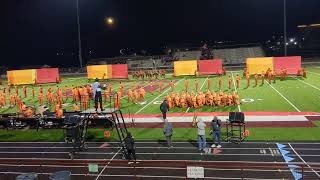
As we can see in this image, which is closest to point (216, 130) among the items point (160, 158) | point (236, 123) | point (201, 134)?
point (201, 134)

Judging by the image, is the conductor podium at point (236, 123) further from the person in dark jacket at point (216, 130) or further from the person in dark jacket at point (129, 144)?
the person in dark jacket at point (129, 144)

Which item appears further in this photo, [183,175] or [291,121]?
[291,121]

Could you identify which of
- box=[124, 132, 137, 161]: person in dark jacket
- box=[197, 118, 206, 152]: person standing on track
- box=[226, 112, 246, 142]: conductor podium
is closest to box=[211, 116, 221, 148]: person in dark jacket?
box=[197, 118, 206, 152]: person standing on track

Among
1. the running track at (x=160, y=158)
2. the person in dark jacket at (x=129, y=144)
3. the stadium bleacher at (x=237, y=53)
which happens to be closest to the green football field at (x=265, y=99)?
Result: the running track at (x=160, y=158)

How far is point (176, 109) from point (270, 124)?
7812 millimetres

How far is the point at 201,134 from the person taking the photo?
674 inches

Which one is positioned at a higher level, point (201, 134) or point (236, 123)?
point (236, 123)

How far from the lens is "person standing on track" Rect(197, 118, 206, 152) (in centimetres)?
1703

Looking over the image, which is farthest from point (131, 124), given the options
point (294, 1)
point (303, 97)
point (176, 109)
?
point (294, 1)

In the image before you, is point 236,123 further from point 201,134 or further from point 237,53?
point 237,53

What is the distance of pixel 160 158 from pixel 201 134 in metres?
2.05

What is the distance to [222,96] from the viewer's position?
27859 mm

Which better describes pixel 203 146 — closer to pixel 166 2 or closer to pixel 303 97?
pixel 303 97

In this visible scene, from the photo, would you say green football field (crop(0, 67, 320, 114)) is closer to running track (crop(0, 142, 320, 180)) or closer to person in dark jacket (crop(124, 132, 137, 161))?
running track (crop(0, 142, 320, 180))
